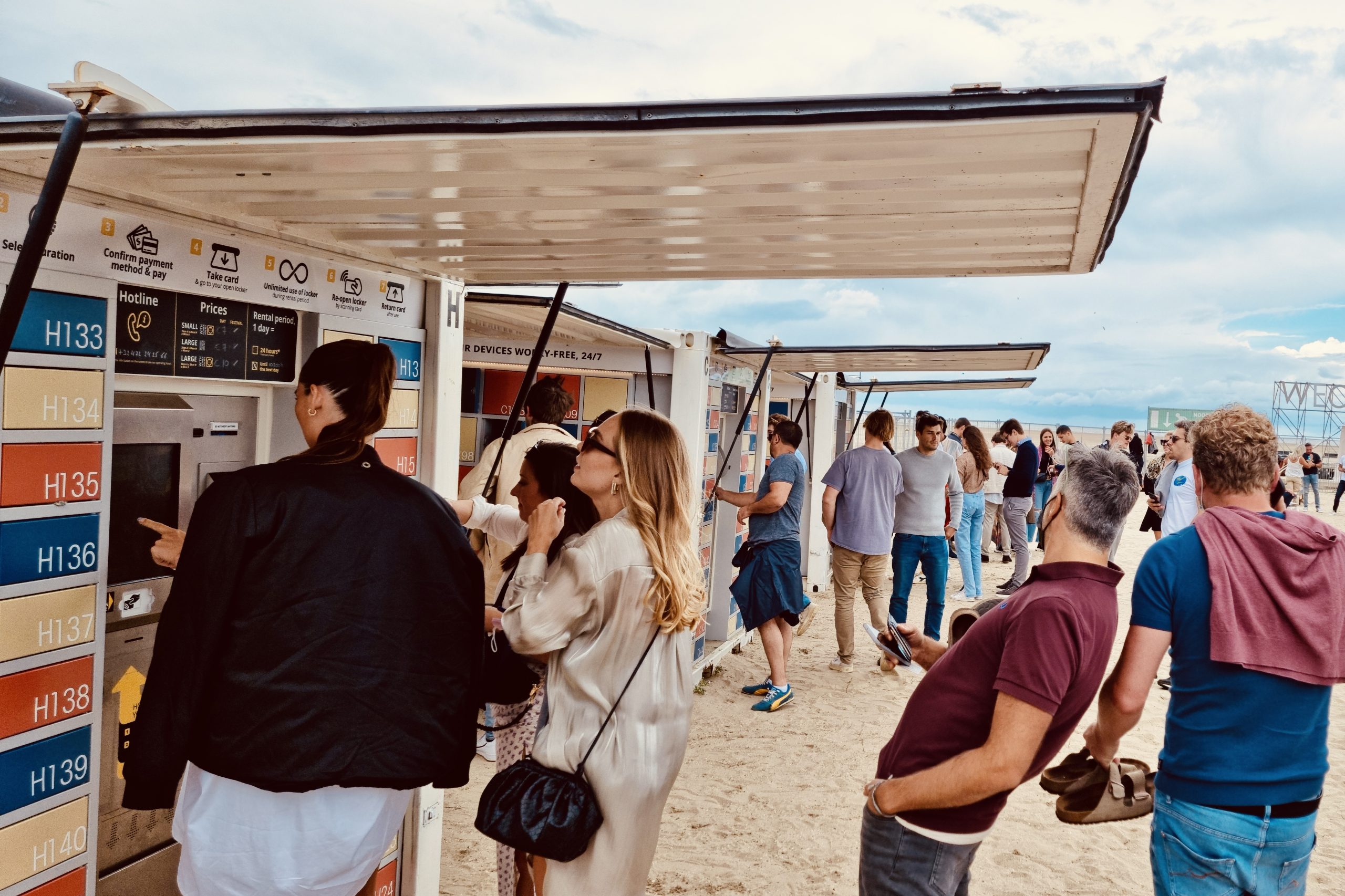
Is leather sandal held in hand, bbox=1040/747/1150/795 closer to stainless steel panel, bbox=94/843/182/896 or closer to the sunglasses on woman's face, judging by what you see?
the sunglasses on woman's face

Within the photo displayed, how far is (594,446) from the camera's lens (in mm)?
2342

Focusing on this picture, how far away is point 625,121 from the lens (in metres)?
1.67

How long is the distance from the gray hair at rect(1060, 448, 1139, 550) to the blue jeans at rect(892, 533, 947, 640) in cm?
477

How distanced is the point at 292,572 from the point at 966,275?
219 cm

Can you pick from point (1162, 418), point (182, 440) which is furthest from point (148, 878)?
point (1162, 418)

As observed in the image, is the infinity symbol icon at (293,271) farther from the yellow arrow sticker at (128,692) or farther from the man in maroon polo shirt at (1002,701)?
the man in maroon polo shirt at (1002,701)

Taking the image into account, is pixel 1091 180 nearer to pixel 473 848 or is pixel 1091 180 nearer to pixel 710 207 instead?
pixel 710 207

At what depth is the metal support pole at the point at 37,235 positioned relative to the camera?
5.63 ft

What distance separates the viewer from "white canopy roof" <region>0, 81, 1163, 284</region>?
Answer: 5.35 ft

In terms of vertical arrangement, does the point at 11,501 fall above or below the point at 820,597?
above

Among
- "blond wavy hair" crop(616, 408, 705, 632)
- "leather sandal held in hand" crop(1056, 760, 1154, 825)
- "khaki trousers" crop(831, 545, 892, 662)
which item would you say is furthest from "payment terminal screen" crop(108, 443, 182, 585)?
"khaki trousers" crop(831, 545, 892, 662)

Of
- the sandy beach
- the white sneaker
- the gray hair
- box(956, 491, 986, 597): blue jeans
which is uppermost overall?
the gray hair

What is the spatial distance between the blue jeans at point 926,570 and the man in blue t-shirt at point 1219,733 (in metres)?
4.51

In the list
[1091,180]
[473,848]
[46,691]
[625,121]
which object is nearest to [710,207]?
[625,121]
